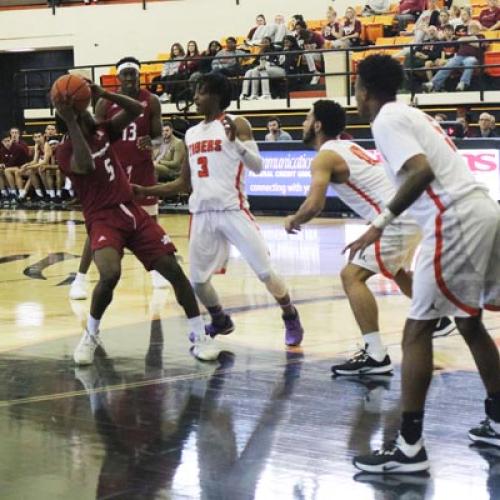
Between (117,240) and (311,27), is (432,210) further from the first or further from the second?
(311,27)

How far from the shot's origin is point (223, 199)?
7832mm

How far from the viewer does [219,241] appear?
26.1 ft

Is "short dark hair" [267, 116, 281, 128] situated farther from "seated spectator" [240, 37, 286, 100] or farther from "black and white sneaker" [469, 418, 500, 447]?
"black and white sneaker" [469, 418, 500, 447]

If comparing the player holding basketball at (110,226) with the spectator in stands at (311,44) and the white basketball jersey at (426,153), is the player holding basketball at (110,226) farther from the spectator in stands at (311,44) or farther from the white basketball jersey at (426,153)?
the spectator in stands at (311,44)

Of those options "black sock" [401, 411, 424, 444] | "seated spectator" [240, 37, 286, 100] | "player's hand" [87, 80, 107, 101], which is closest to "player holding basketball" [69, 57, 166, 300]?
"player's hand" [87, 80, 107, 101]

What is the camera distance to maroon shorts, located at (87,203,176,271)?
748 cm

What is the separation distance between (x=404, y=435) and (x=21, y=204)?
19.4 meters

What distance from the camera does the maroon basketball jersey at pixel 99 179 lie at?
750cm

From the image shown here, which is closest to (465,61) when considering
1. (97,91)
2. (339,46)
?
(339,46)

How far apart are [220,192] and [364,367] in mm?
1637

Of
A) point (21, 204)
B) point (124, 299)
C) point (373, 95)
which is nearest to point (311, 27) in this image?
point (21, 204)

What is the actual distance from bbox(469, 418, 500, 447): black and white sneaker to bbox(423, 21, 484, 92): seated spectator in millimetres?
15244

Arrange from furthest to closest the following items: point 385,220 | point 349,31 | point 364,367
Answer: point 349,31
point 364,367
point 385,220

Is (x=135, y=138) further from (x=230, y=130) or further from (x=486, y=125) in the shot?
(x=486, y=125)
